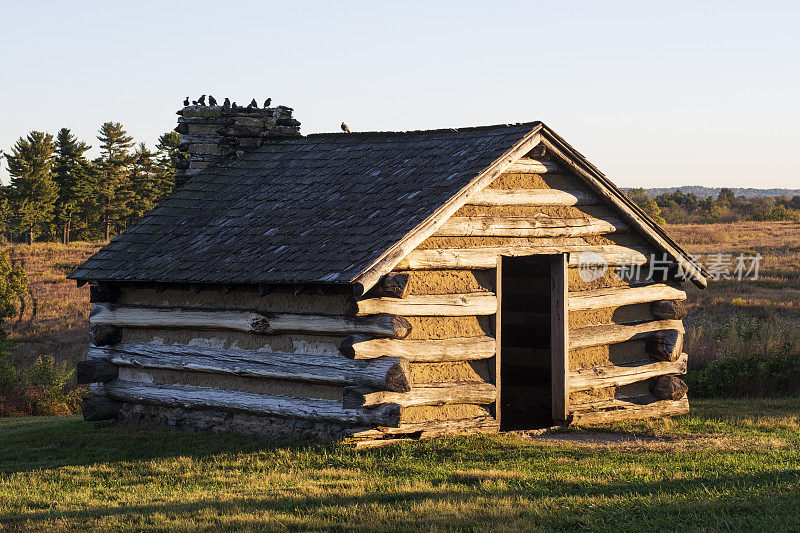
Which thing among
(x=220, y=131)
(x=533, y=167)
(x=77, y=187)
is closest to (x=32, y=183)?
(x=77, y=187)

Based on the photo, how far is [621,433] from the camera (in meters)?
11.8

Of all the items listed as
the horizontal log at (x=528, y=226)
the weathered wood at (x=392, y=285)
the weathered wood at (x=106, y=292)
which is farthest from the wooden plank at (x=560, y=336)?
the weathered wood at (x=106, y=292)

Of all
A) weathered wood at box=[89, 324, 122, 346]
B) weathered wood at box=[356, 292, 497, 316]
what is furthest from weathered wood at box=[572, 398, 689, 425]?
weathered wood at box=[89, 324, 122, 346]

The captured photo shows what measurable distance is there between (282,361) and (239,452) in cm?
137

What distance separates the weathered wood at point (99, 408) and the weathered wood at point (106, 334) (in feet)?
2.92

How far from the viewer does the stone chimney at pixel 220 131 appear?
16766mm

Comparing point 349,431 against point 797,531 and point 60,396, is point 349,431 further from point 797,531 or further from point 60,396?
point 60,396

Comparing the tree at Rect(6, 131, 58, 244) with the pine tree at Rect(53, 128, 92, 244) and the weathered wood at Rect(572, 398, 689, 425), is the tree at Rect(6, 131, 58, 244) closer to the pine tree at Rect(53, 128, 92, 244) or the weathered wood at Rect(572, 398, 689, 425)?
the pine tree at Rect(53, 128, 92, 244)

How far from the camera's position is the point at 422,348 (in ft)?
35.4

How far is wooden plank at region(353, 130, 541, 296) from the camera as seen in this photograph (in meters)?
9.97

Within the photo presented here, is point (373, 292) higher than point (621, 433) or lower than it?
higher

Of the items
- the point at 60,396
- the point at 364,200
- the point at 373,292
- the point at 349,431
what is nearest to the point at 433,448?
the point at 349,431

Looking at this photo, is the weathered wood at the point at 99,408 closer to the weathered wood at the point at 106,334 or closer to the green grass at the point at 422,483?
the weathered wood at the point at 106,334

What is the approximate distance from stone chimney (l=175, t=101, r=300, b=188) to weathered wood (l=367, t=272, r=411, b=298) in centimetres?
742
